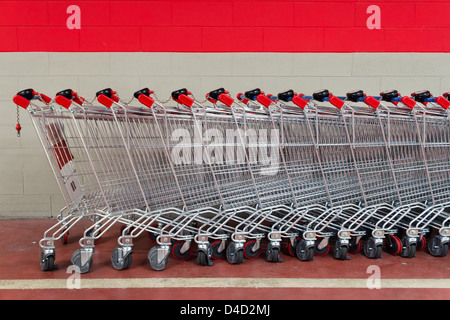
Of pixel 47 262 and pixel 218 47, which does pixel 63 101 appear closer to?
pixel 47 262

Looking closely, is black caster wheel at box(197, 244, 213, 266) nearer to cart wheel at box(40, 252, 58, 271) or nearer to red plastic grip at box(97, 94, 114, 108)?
cart wheel at box(40, 252, 58, 271)

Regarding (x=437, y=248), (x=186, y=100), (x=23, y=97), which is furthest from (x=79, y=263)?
(x=437, y=248)

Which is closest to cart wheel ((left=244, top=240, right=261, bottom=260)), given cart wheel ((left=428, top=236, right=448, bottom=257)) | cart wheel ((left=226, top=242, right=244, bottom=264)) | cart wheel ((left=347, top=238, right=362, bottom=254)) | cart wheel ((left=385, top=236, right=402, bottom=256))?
cart wheel ((left=226, top=242, right=244, bottom=264))

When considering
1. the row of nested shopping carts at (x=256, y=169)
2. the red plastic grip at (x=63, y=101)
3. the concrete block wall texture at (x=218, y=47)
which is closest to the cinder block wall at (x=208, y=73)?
the concrete block wall texture at (x=218, y=47)

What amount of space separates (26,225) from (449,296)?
168 inches

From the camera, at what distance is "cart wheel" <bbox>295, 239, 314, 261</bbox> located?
3.55 metres

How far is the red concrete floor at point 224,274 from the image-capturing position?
2.88 m

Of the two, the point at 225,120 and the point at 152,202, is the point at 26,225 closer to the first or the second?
the point at 152,202

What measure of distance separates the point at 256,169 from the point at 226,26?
2009 mm

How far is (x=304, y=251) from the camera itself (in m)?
3.56

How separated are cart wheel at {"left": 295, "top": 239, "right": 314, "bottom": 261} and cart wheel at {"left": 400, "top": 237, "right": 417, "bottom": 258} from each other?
0.85m

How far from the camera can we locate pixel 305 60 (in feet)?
15.4

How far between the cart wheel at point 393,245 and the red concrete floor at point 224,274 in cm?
6

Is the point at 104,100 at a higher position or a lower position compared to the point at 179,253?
higher
